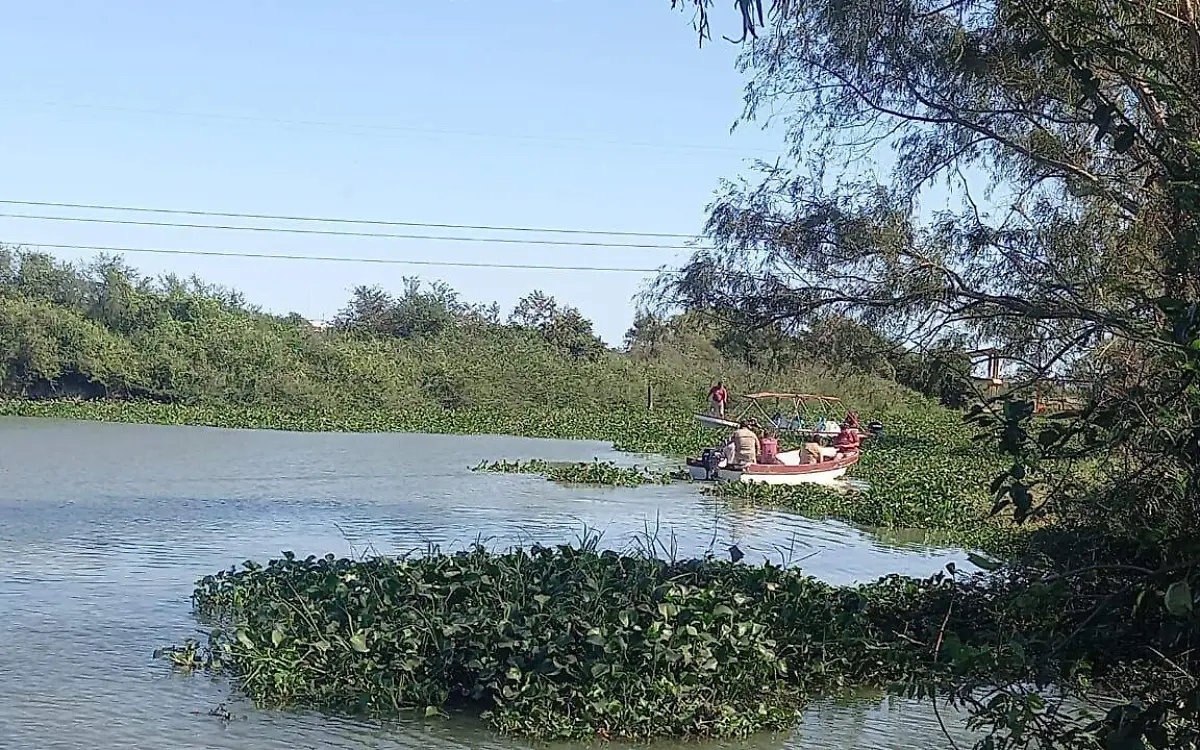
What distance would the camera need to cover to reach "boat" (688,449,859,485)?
1989cm

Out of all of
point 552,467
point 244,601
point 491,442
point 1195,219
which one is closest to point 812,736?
point 244,601

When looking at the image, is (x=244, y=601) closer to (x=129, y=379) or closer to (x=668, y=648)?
(x=668, y=648)

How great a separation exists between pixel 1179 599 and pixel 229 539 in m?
12.6

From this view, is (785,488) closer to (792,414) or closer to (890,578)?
(890,578)

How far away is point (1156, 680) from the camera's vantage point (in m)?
3.89

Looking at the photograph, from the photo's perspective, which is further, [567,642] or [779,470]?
[779,470]

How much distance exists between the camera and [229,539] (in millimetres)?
13766

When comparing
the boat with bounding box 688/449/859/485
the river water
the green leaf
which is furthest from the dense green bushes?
the green leaf

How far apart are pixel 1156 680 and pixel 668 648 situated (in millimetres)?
3172

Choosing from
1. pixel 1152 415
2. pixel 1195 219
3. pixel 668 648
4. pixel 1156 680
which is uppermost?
pixel 1195 219

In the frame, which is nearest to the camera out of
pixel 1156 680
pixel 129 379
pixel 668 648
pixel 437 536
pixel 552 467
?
pixel 1156 680

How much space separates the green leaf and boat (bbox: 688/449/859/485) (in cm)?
1737

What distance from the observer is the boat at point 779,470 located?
19.9 metres

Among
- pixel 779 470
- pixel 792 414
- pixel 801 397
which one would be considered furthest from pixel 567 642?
pixel 792 414
